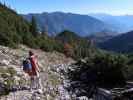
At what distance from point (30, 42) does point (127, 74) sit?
56204 mm

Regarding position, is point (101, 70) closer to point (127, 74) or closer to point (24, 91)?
point (127, 74)

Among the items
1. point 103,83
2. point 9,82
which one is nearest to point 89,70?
point 103,83

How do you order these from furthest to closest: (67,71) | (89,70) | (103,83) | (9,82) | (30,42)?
1. (30,42)
2. (67,71)
3. (89,70)
4. (103,83)
5. (9,82)

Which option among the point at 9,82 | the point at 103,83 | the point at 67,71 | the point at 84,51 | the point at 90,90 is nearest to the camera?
Result: the point at 9,82

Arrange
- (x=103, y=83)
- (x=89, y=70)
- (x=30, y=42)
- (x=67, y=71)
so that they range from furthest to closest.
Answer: (x=30, y=42) → (x=67, y=71) → (x=89, y=70) → (x=103, y=83)

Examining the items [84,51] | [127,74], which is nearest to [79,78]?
[127,74]

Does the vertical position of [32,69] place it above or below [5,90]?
above

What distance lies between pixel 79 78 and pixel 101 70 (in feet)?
15.1

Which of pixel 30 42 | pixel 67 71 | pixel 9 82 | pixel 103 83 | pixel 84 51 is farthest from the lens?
pixel 84 51

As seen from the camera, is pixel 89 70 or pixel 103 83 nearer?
pixel 103 83

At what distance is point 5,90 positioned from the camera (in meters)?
23.8

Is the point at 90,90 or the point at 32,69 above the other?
the point at 32,69

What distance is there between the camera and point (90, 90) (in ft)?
95.4

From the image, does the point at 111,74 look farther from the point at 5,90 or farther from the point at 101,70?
the point at 5,90
